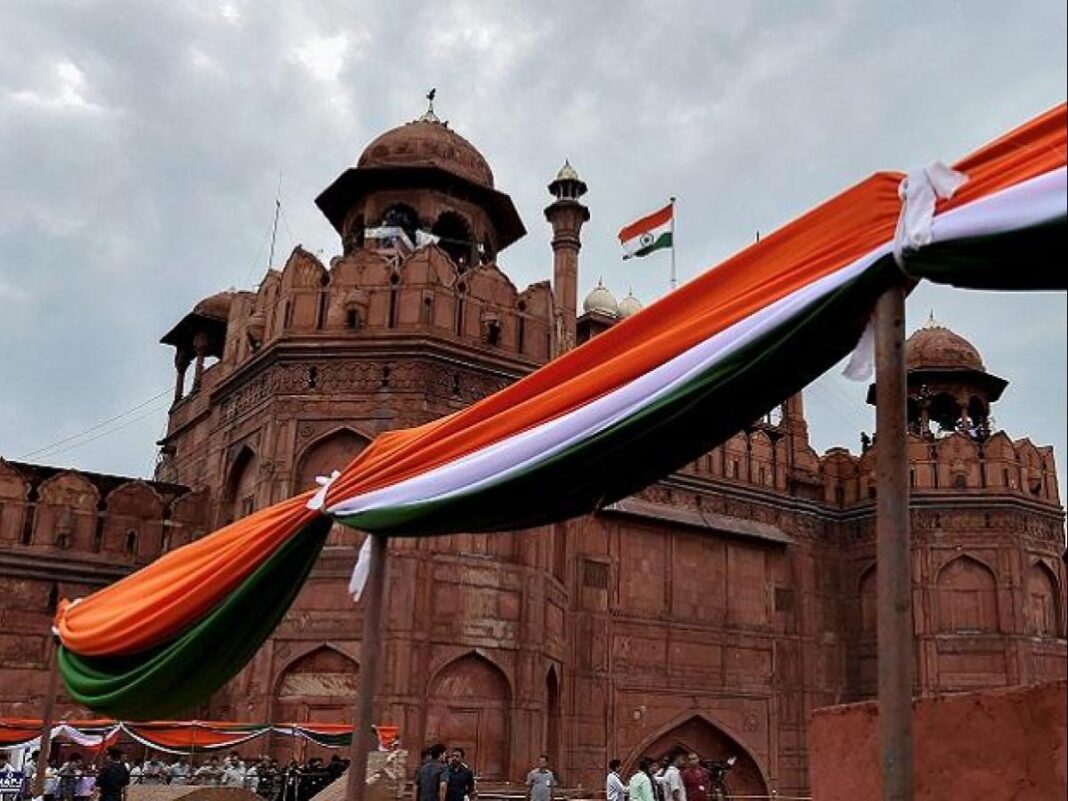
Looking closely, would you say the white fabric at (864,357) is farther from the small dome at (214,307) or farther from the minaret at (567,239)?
the small dome at (214,307)

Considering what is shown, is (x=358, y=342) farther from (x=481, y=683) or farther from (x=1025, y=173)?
(x=1025, y=173)

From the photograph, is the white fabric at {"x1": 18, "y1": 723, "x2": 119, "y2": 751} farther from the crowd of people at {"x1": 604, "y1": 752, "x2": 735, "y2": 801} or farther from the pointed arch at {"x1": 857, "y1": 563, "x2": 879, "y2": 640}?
the pointed arch at {"x1": 857, "y1": 563, "x2": 879, "y2": 640}

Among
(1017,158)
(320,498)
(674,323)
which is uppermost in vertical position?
(1017,158)

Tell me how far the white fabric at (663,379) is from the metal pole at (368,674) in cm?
28

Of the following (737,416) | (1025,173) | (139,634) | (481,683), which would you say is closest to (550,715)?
(481,683)

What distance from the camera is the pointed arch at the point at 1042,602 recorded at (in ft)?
68.8

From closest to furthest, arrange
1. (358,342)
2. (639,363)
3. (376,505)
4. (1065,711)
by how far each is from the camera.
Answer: (1065,711) < (639,363) < (376,505) < (358,342)

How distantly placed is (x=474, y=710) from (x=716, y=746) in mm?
6843

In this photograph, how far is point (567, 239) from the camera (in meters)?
19.9

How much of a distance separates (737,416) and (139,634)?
3.14m

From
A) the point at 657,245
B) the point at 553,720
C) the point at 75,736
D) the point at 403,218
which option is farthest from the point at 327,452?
the point at 657,245

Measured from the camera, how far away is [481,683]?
1532cm

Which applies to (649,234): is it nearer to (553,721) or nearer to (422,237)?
(422,237)

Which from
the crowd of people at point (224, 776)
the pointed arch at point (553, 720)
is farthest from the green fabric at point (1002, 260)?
the pointed arch at point (553, 720)
